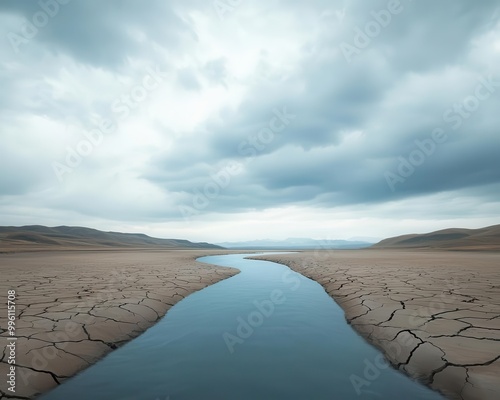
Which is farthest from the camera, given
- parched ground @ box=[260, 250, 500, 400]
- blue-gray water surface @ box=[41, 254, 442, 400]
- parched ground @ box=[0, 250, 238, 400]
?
parched ground @ box=[0, 250, 238, 400]

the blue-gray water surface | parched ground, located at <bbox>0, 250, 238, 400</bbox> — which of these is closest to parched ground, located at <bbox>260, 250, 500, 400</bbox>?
the blue-gray water surface

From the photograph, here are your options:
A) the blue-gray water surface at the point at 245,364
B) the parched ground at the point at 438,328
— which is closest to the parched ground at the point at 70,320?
the blue-gray water surface at the point at 245,364

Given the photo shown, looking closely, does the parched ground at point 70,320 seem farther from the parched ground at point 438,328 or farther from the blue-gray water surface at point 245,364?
the parched ground at point 438,328

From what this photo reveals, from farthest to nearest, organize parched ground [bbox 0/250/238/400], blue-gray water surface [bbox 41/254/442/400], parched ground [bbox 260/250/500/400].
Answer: parched ground [bbox 0/250/238/400], parched ground [bbox 260/250/500/400], blue-gray water surface [bbox 41/254/442/400]

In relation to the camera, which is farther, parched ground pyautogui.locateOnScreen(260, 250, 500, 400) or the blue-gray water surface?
parched ground pyautogui.locateOnScreen(260, 250, 500, 400)

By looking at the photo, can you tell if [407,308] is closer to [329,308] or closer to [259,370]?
[329,308]

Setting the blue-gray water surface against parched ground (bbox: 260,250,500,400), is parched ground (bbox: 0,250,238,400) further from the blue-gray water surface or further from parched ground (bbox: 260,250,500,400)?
parched ground (bbox: 260,250,500,400)

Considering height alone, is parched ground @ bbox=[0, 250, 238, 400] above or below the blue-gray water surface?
above

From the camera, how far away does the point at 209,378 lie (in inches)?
141

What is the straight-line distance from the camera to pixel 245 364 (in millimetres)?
3969

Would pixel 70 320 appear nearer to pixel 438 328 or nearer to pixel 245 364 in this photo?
pixel 245 364

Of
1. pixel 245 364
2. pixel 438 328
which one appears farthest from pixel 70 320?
pixel 438 328

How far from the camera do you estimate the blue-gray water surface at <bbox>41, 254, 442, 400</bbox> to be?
3223 millimetres

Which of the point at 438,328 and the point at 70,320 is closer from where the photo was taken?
the point at 438,328
